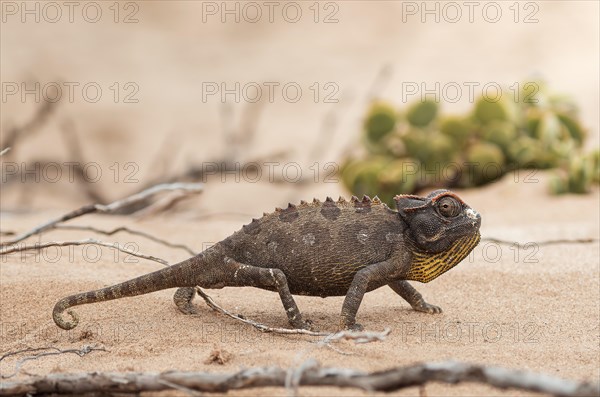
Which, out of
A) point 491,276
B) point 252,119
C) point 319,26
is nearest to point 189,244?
point 491,276

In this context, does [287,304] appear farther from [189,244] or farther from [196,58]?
[196,58]

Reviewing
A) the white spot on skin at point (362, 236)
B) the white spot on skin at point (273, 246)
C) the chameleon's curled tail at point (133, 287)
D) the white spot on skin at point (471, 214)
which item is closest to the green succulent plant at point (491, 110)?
the white spot on skin at point (471, 214)

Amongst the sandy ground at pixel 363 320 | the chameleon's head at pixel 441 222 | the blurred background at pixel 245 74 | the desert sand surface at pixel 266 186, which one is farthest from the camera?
the blurred background at pixel 245 74

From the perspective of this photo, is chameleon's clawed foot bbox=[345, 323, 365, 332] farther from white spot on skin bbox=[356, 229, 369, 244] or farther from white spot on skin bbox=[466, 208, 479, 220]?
white spot on skin bbox=[466, 208, 479, 220]

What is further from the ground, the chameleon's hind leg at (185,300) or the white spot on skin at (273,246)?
the white spot on skin at (273,246)

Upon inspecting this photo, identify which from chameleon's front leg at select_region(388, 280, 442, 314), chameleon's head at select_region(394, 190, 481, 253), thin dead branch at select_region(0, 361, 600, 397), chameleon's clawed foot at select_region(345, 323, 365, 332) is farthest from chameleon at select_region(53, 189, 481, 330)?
thin dead branch at select_region(0, 361, 600, 397)

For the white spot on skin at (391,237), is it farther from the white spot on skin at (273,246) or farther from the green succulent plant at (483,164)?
the green succulent plant at (483,164)

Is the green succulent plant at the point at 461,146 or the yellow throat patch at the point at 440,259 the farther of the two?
the green succulent plant at the point at 461,146
